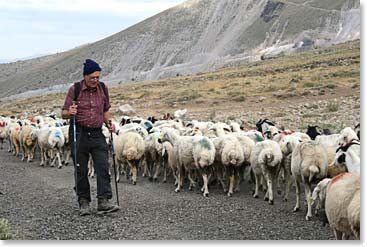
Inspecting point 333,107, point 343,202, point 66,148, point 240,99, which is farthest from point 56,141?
point 240,99

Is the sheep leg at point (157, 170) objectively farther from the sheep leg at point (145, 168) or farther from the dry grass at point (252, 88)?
the dry grass at point (252, 88)

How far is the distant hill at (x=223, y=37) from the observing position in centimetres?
7194

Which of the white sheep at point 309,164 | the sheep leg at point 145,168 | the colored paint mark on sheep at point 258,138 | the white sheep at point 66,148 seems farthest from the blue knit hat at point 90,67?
the white sheep at point 66,148

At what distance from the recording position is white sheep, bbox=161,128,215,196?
37.6 feet

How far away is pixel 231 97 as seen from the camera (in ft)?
121

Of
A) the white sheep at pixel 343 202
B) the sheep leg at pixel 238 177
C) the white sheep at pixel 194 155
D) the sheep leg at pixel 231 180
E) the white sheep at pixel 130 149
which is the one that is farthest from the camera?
the white sheep at pixel 130 149

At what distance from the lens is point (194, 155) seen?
11633 millimetres

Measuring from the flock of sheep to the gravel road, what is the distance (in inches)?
15.5

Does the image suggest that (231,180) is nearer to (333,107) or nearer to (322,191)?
(322,191)

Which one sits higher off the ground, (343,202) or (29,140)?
(343,202)

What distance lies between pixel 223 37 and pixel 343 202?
6974cm

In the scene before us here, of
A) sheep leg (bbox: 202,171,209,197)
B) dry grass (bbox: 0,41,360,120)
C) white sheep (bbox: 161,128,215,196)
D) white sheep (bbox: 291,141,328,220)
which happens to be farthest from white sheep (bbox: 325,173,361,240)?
dry grass (bbox: 0,41,360,120)

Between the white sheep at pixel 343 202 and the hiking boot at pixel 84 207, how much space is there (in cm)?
404

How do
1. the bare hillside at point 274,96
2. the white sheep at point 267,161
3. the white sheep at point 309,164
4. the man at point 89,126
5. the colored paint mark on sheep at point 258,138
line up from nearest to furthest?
the man at point 89,126 < the white sheep at point 309,164 < the white sheep at point 267,161 < the colored paint mark on sheep at point 258,138 < the bare hillside at point 274,96
